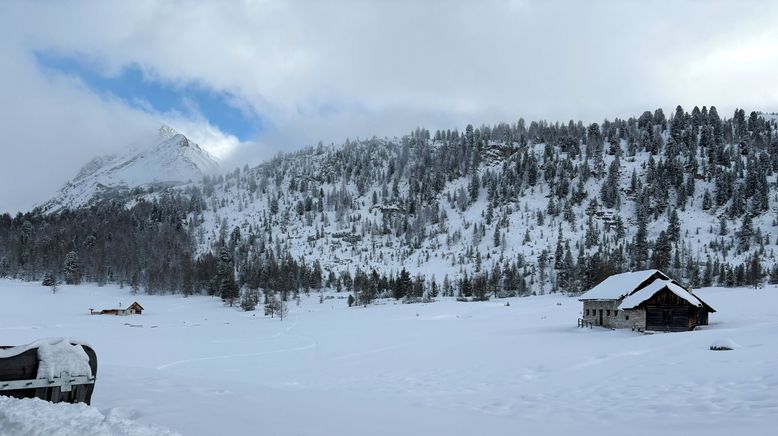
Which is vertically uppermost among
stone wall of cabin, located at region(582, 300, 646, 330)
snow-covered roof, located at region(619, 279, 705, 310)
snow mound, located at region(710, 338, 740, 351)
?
snow-covered roof, located at region(619, 279, 705, 310)

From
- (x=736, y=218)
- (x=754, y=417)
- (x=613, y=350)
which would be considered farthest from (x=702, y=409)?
(x=736, y=218)

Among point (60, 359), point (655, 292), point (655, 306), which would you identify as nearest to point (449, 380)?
point (60, 359)

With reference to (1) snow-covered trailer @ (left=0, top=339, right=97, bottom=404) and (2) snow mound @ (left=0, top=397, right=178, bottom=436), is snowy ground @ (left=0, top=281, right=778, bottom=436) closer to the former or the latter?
(2) snow mound @ (left=0, top=397, right=178, bottom=436)

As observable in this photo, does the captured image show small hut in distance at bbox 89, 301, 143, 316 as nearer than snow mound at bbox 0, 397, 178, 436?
No

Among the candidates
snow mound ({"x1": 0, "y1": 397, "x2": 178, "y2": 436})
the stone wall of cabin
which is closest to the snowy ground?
snow mound ({"x1": 0, "y1": 397, "x2": 178, "y2": 436})

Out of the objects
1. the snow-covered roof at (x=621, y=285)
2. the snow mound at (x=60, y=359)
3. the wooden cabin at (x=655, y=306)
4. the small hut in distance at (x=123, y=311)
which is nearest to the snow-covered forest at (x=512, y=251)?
the small hut in distance at (x=123, y=311)

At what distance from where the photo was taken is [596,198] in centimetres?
19450

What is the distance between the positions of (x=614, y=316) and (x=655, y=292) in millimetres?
4864

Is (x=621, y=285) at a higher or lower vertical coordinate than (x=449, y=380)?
higher

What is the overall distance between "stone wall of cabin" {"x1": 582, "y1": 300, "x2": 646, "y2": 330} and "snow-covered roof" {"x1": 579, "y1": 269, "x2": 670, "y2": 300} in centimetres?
68

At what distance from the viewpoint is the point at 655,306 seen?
4084 centimetres

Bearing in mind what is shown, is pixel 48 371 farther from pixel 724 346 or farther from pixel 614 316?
pixel 614 316

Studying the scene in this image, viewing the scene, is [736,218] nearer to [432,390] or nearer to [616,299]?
[616,299]

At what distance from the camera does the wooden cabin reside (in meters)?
40.2
